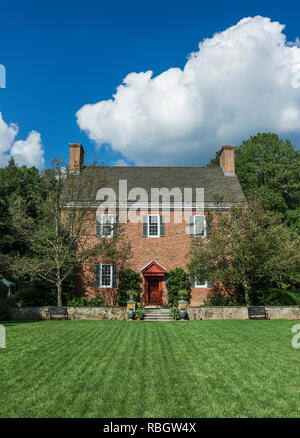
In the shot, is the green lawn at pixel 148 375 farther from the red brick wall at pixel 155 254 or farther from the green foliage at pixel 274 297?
the red brick wall at pixel 155 254

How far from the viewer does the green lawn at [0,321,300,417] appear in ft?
19.7

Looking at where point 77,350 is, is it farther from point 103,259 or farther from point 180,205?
point 180,205

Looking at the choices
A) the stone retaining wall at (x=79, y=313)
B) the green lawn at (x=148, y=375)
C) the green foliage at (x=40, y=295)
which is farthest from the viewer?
the green foliage at (x=40, y=295)

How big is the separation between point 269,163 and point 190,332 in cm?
2410

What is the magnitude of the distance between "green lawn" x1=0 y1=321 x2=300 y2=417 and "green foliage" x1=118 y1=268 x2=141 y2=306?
9.72 meters

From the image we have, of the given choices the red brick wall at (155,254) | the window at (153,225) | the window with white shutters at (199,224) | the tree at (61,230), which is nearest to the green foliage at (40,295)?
the tree at (61,230)

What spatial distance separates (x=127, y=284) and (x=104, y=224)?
463 cm

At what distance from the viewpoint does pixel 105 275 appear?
24.4 m

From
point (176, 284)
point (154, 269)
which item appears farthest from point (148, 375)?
point (154, 269)

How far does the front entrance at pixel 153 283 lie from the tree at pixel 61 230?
2.51 metres

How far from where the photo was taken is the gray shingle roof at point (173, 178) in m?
26.9

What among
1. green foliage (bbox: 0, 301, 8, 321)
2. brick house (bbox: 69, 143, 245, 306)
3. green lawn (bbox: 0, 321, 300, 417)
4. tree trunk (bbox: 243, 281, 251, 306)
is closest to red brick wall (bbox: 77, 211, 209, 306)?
brick house (bbox: 69, 143, 245, 306)

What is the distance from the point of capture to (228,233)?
862 inches
